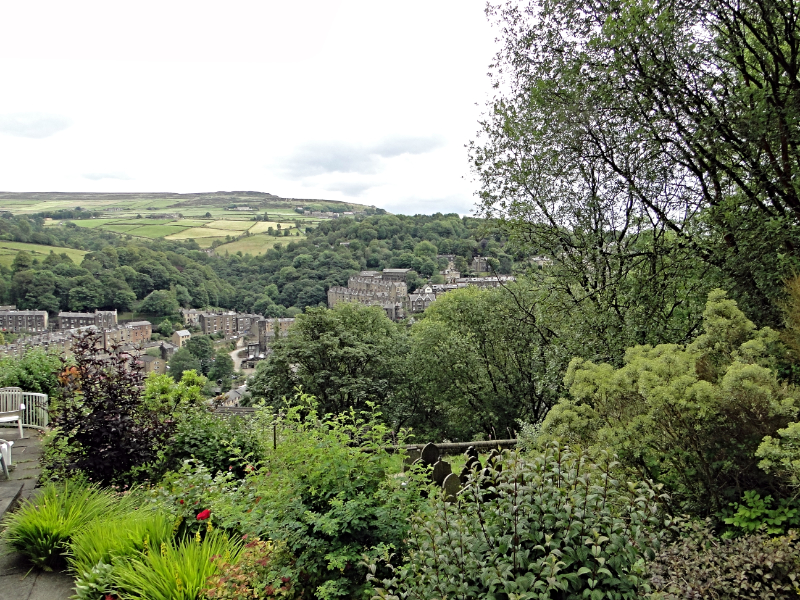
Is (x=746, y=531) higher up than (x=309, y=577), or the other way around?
(x=746, y=531)

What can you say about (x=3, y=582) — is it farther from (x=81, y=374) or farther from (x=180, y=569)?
(x=81, y=374)

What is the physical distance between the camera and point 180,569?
130 inches

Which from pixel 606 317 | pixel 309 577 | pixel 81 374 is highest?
pixel 606 317

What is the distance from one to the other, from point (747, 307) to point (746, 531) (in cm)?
297

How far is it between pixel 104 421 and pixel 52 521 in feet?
5.04

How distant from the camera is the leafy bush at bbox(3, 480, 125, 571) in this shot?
415 cm

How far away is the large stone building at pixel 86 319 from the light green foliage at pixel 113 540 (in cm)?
5670

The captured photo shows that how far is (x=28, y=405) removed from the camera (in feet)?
28.2

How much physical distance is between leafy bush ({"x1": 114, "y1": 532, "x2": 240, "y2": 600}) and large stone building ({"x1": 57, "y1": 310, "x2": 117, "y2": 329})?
189 feet

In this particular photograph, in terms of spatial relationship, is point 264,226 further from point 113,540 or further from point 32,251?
point 113,540

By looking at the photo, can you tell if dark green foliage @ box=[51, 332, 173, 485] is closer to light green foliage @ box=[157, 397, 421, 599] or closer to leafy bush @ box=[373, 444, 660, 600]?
light green foliage @ box=[157, 397, 421, 599]

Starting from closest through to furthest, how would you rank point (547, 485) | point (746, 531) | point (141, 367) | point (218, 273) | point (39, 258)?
point (547, 485) < point (746, 531) < point (141, 367) < point (39, 258) < point (218, 273)

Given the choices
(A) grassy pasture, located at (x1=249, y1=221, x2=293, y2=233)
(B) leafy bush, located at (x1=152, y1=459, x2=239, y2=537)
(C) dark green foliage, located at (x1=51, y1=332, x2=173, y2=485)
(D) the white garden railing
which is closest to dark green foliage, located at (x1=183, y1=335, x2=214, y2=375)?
(D) the white garden railing

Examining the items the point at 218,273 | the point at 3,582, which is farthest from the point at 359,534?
the point at 218,273
